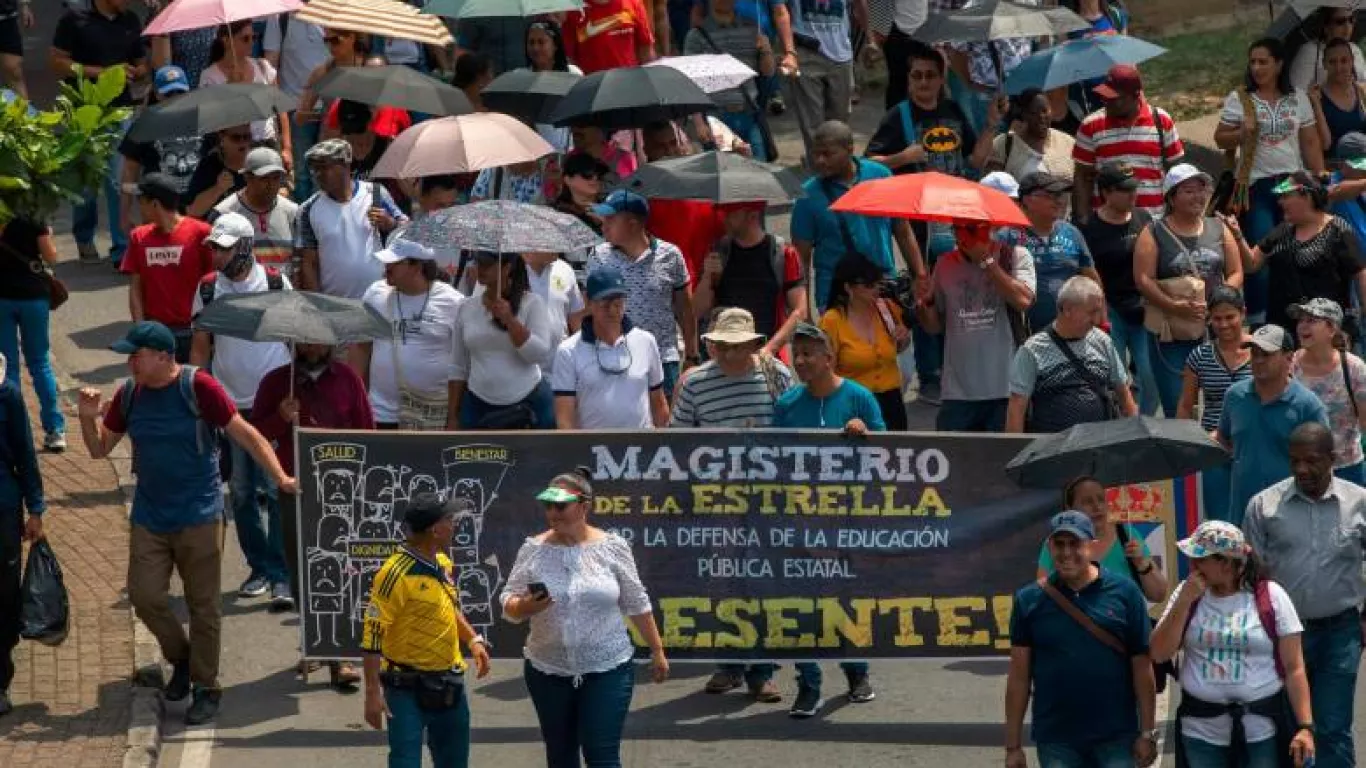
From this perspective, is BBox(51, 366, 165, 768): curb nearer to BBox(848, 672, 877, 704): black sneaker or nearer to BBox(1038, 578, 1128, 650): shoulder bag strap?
BBox(848, 672, 877, 704): black sneaker

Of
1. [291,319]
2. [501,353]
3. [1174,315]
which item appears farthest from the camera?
[1174,315]

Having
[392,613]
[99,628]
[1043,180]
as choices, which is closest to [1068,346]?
[1043,180]

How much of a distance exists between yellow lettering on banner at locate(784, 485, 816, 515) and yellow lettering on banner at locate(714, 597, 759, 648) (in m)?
0.47

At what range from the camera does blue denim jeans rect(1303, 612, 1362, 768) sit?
36.9 feet

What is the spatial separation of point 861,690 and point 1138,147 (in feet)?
16.3

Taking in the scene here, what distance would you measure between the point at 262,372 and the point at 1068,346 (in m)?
4.30

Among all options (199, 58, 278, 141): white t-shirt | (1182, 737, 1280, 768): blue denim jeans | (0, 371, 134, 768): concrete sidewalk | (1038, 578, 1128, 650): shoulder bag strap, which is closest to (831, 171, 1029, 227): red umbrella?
(1038, 578, 1128, 650): shoulder bag strap

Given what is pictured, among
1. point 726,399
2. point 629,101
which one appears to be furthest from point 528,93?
point 726,399

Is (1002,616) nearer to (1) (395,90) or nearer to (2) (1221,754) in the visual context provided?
(2) (1221,754)

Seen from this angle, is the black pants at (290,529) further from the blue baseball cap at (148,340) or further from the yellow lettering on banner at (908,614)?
the yellow lettering on banner at (908,614)

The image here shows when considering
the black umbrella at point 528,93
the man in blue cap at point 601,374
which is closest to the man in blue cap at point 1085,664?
the man in blue cap at point 601,374

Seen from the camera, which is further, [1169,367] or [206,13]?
[206,13]

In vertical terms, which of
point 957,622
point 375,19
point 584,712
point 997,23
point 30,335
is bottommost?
point 957,622

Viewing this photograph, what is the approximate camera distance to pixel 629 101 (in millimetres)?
16047
